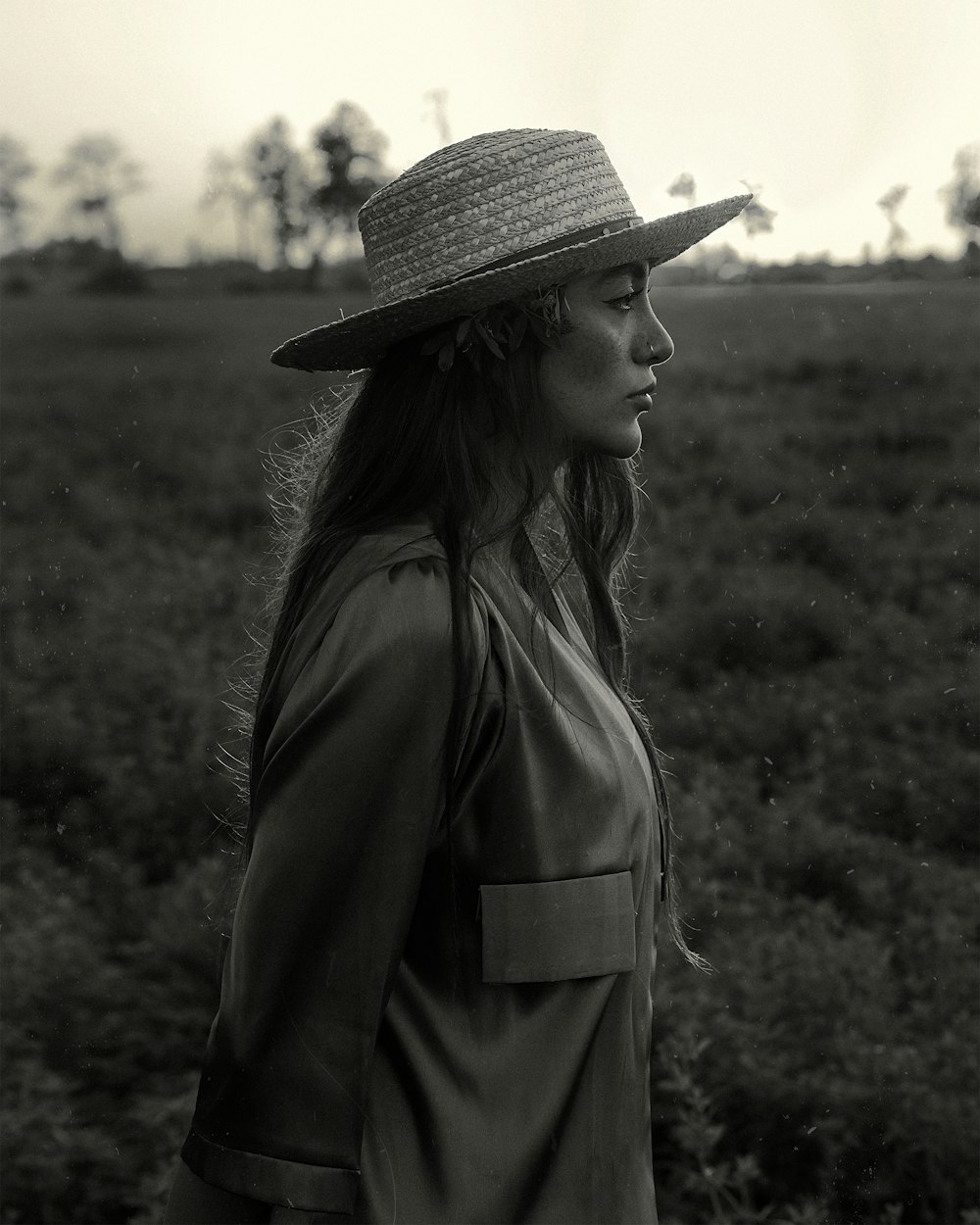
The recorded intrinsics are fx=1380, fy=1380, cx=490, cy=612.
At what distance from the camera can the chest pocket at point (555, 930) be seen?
51.3 inches

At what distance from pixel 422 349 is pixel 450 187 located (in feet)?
0.58

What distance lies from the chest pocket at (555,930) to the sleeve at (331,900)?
0.32 feet

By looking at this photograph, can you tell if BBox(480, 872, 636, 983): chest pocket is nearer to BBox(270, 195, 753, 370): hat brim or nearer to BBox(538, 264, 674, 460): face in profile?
BBox(538, 264, 674, 460): face in profile

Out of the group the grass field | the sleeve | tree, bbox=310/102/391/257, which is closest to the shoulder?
the sleeve

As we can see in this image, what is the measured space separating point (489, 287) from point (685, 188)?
1007 millimetres

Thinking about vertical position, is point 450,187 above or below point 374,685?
A: above

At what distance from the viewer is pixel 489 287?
4.50ft

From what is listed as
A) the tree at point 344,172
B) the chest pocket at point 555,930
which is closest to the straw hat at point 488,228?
the chest pocket at point 555,930

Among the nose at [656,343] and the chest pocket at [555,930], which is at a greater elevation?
the nose at [656,343]

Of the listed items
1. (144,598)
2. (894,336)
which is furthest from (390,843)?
(894,336)

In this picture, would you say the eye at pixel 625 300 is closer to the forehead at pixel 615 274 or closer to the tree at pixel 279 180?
the forehead at pixel 615 274

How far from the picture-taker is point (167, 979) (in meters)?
3.65

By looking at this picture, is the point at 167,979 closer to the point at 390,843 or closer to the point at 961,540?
the point at 390,843

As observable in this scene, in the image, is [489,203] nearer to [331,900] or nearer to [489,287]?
[489,287]
